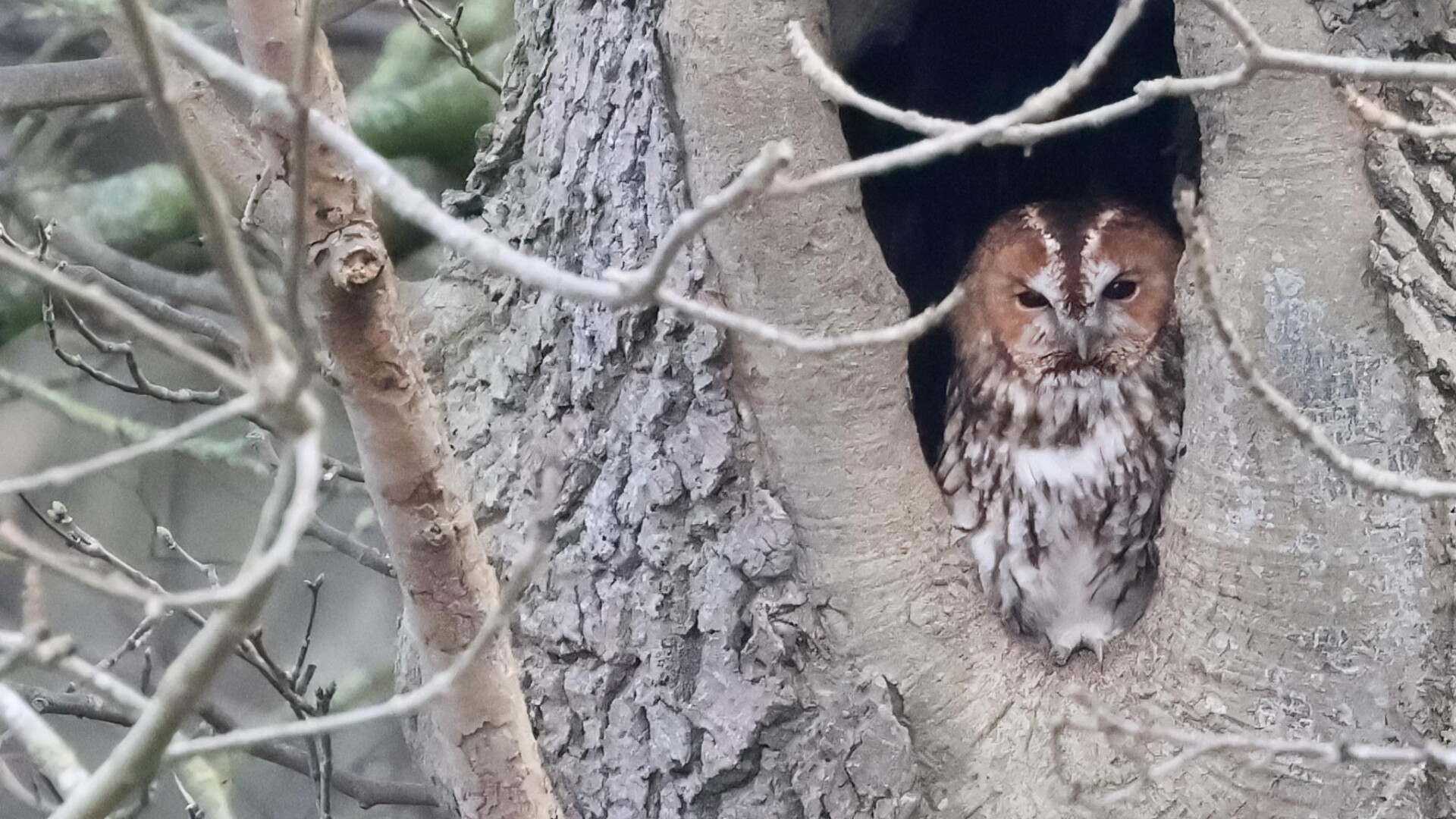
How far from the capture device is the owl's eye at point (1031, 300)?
70.2 inches

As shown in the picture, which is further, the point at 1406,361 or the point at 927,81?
the point at 927,81

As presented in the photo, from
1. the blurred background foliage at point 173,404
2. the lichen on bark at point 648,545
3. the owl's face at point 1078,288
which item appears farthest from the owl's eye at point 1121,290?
the blurred background foliage at point 173,404

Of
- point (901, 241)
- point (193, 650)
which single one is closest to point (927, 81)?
point (901, 241)

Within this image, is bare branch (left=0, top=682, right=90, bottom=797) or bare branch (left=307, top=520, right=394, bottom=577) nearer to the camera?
bare branch (left=0, top=682, right=90, bottom=797)

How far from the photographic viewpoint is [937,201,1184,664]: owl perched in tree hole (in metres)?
1.72

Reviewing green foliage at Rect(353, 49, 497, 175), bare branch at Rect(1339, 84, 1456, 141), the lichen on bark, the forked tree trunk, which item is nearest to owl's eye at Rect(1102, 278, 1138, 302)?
the forked tree trunk

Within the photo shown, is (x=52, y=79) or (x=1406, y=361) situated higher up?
(x=52, y=79)

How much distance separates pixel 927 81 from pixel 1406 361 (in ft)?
3.42

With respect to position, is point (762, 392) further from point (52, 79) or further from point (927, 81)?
point (52, 79)

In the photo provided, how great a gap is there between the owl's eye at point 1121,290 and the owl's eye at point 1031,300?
8 centimetres

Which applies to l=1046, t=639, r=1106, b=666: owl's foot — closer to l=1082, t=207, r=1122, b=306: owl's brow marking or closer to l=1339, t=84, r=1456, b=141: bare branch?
l=1082, t=207, r=1122, b=306: owl's brow marking

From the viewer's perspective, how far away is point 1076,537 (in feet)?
5.65

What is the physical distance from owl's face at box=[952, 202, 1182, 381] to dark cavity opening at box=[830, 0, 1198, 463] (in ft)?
0.68

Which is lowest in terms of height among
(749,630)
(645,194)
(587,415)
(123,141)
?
(749,630)
